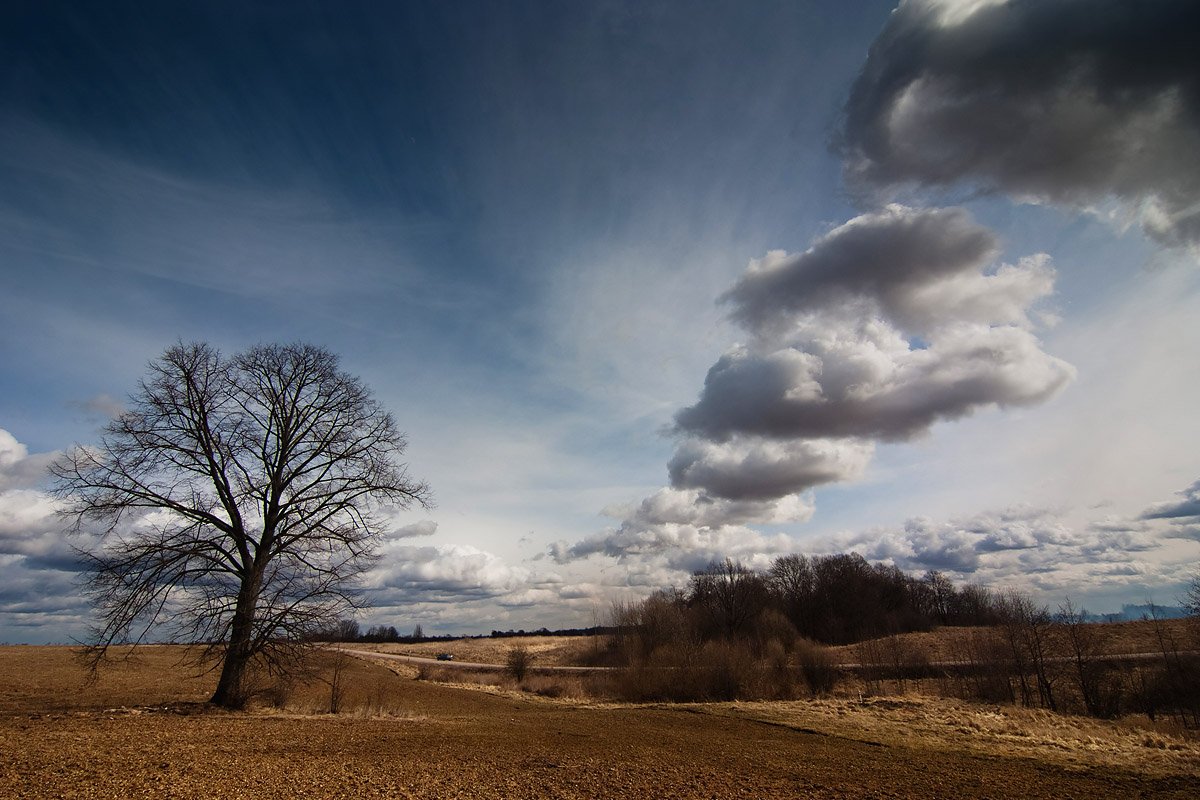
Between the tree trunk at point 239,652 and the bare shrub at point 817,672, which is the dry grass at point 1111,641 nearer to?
the bare shrub at point 817,672

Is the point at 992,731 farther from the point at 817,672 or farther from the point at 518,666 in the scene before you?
the point at 518,666

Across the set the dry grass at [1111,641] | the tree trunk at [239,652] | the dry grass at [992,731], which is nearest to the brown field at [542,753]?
the dry grass at [992,731]

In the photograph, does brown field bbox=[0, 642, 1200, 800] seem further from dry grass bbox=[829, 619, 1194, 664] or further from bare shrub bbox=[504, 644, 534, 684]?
dry grass bbox=[829, 619, 1194, 664]

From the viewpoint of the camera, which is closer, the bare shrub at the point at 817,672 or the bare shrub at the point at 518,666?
the bare shrub at the point at 817,672

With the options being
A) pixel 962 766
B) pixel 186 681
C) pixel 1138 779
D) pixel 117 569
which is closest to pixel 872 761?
pixel 962 766

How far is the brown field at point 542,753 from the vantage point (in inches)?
375

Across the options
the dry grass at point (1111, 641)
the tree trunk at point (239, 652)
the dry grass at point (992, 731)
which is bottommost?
the dry grass at point (1111, 641)

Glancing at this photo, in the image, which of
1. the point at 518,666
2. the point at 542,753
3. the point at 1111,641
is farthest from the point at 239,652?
the point at 1111,641

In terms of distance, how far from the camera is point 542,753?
43.9 feet

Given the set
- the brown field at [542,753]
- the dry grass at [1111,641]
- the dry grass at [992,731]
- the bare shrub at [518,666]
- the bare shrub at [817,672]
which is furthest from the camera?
the bare shrub at [518,666]

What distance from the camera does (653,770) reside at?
12.0 metres

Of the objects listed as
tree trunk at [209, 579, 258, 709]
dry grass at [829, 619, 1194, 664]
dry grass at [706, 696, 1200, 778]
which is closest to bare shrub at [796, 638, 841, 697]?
dry grass at [706, 696, 1200, 778]

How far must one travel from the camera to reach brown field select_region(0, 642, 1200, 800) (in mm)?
9516

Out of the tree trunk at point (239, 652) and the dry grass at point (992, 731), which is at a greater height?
the tree trunk at point (239, 652)
